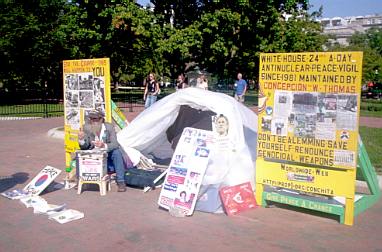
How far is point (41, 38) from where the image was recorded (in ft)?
86.2

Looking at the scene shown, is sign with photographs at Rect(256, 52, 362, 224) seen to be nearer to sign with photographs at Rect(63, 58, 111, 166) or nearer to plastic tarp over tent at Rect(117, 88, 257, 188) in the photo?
plastic tarp over tent at Rect(117, 88, 257, 188)

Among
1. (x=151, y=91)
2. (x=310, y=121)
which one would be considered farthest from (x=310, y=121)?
(x=151, y=91)

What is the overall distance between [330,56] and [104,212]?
12.5 feet

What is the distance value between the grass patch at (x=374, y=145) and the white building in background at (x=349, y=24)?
118m

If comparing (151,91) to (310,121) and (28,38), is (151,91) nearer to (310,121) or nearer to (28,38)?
(310,121)

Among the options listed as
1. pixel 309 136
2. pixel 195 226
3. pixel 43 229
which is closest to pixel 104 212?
pixel 43 229

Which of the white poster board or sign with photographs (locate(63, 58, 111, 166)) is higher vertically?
sign with photographs (locate(63, 58, 111, 166))

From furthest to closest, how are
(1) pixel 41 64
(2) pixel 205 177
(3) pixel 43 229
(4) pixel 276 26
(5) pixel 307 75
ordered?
1. (1) pixel 41 64
2. (4) pixel 276 26
3. (2) pixel 205 177
4. (5) pixel 307 75
5. (3) pixel 43 229

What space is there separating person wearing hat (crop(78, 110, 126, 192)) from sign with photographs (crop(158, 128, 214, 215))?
118cm

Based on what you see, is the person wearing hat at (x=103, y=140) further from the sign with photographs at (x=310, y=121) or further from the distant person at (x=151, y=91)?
the distant person at (x=151, y=91)

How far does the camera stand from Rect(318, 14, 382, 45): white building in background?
5265 inches

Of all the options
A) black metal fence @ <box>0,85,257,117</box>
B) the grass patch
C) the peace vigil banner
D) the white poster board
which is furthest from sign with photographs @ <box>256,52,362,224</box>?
black metal fence @ <box>0,85,257,117</box>

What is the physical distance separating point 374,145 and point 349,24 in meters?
156

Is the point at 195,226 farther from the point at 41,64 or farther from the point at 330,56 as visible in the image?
the point at 41,64
